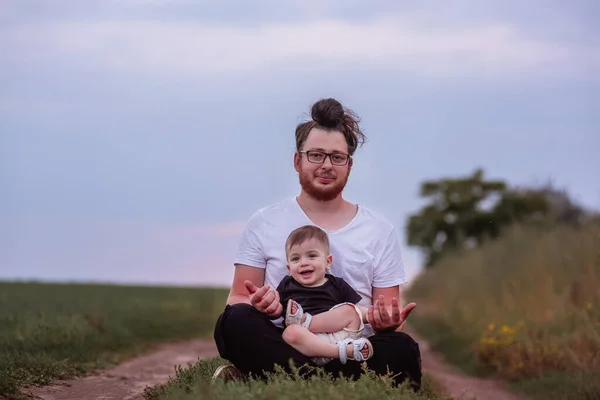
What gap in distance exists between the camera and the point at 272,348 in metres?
5.39

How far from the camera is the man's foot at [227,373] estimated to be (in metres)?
5.51

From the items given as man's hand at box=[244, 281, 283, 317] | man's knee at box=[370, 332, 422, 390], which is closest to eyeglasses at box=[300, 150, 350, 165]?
man's hand at box=[244, 281, 283, 317]

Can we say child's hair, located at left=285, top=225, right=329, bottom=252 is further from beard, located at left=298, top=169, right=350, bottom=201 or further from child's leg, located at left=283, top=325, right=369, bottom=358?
child's leg, located at left=283, top=325, right=369, bottom=358

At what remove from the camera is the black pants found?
212 inches

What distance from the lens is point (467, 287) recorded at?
16.6m

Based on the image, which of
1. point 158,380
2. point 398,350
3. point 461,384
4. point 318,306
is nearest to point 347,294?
point 318,306

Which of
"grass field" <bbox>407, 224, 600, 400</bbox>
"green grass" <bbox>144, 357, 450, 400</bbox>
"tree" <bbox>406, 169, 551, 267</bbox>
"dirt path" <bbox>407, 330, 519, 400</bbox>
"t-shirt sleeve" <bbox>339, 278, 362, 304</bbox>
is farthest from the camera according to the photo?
"tree" <bbox>406, 169, 551, 267</bbox>

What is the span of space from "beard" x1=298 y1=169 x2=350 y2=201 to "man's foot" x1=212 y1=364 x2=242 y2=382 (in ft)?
4.28

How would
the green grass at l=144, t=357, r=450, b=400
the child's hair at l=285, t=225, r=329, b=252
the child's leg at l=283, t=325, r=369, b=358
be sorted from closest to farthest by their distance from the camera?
the green grass at l=144, t=357, r=450, b=400 → the child's leg at l=283, t=325, r=369, b=358 → the child's hair at l=285, t=225, r=329, b=252

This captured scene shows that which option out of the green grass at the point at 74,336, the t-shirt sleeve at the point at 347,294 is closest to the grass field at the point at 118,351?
the green grass at the point at 74,336

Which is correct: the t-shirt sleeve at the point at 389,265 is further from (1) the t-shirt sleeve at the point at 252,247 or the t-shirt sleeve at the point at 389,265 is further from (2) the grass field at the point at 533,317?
(2) the grass field at the point at 533,317

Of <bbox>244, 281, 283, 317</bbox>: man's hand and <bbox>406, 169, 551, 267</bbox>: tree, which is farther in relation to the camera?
<bbox>406, 169, 551, 267</bbox>: tree

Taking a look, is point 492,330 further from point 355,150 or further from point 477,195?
point 477,195

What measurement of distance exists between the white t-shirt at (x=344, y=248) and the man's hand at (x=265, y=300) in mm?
507
